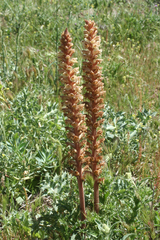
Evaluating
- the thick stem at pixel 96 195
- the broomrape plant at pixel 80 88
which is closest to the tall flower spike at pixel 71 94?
the broomrape plant at pixel 80 88

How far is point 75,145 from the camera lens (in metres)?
1.51

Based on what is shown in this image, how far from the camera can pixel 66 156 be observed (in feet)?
6.08

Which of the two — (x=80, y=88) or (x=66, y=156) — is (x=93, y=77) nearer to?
(x=80, y=88)

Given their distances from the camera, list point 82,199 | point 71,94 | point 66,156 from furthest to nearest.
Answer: point 66,156, point 82,199, point 71,94

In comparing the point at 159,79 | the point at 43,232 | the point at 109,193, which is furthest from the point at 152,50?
the point at 43,232

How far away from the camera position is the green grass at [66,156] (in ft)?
5.65

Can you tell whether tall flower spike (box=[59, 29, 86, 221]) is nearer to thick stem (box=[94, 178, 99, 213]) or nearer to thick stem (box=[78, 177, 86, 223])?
thick stem (box=[78, 177, 86, 223])

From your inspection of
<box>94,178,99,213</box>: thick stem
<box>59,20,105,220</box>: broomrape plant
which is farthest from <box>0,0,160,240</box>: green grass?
<box>59,20,105,220</box>: broomrape plant

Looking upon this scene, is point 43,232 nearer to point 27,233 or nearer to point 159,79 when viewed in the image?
point 27,233

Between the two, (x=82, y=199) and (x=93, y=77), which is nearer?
(x=93, y=77)

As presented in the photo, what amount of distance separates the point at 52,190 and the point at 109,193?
0.44 metres

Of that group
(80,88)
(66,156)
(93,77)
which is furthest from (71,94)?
(66,156)

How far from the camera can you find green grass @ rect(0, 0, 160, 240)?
1724 millimetres

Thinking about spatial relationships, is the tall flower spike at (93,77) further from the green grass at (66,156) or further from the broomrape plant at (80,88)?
the green grass at (66,156)
